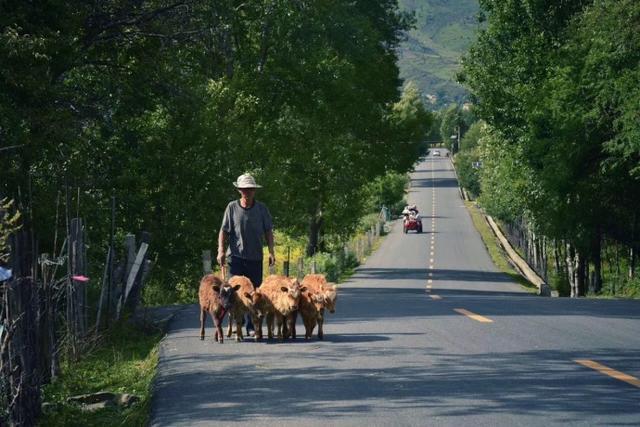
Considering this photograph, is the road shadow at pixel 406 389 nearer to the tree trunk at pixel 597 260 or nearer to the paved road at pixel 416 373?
the paved road at pixel 416 373

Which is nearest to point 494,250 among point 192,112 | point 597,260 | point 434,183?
point 597,260

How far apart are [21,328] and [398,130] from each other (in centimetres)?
4643

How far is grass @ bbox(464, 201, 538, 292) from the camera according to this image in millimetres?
62025

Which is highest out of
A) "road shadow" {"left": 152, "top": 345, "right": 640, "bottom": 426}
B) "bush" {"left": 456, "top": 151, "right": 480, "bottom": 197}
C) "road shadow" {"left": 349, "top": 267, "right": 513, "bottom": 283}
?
"bush" {"left": 456, "top": 151, "right": 480, "bottom": 197}

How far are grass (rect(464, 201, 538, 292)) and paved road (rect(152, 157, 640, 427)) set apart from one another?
3680 centimetres

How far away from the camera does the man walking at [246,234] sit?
637 inches

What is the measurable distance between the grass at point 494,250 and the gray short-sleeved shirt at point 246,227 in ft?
126

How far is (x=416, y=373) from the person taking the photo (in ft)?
39.0

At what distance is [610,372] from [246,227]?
5942 millimetres

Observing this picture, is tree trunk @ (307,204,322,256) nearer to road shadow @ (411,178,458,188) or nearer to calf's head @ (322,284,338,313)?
calf's head @ (322,284,338,313)

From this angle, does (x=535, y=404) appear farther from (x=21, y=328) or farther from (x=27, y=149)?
(x=27, y=149)

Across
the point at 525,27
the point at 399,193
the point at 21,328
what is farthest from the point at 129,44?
the point at 399,193

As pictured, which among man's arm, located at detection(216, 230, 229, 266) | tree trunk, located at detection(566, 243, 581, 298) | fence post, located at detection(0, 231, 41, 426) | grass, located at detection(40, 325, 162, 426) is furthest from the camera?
tree trunk, located at detection(566, 243, 581, 298)

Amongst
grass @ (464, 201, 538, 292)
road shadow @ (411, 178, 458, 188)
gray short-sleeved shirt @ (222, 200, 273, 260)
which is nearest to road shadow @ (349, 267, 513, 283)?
grass @ (464, 201, 538, 292)
